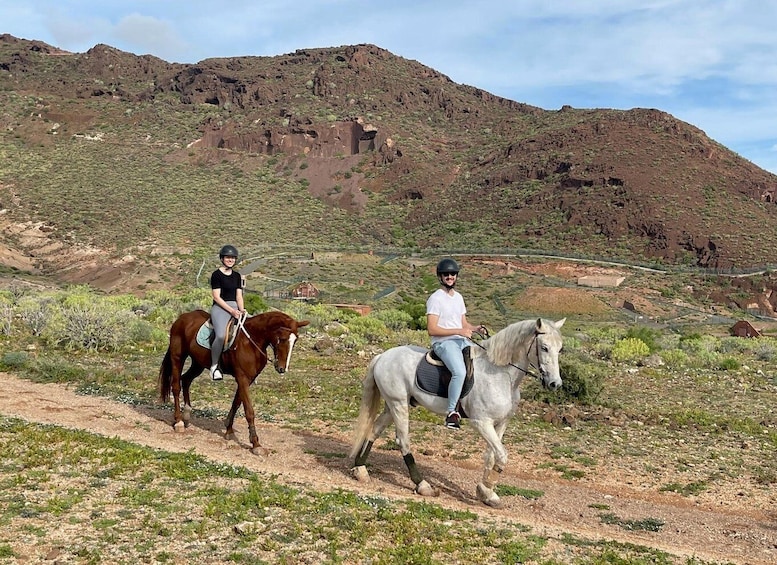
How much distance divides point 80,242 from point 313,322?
148 feet

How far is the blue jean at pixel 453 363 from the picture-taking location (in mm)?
7453

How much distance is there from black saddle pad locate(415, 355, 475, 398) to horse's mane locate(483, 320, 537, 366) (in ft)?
1.97

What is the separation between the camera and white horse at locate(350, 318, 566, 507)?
7.04 m

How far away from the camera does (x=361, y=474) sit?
8.11 metres

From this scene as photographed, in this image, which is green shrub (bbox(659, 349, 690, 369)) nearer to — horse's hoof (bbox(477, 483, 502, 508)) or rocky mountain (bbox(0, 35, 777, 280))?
horse's hoof (bbox(477, 483, 502, 508))

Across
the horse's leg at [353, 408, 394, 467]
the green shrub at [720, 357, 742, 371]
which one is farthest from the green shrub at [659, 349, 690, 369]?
the horse's leg at [353, 408, 394, 467]

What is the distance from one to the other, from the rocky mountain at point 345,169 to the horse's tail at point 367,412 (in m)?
55.0

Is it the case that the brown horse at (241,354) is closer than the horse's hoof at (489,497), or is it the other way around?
the horse's hoof at (489,497)

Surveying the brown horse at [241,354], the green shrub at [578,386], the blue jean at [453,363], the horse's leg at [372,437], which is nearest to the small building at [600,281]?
the green shrub at [578,386]

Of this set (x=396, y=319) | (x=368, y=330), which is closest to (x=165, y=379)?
(x=368, y=330)

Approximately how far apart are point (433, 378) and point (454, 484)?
5.65ft

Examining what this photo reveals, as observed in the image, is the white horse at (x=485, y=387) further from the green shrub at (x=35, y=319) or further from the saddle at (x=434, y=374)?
the green shrub at (x=35, y=319)

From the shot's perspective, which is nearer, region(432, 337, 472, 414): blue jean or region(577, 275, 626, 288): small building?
region(432, 337, 472, 414): blue jean

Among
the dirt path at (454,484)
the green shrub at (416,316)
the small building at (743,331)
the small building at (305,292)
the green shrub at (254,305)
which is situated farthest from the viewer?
the small building at (305,292)
